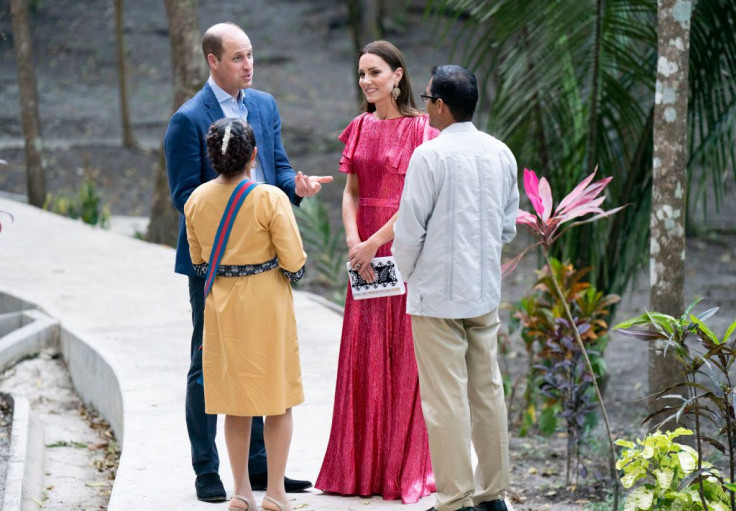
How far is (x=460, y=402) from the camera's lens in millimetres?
3580

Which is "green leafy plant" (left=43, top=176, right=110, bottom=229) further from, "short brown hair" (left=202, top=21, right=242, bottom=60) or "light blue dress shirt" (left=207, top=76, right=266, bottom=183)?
"short brown hair" (left=202, top=21, right=242, bottom=60)

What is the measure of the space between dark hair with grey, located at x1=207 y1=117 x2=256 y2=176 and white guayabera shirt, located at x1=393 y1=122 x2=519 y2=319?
1.94 ft

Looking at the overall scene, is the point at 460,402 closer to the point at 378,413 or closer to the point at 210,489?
the point at 378,413

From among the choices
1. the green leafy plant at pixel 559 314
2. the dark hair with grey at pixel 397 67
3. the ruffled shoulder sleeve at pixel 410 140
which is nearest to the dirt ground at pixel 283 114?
the green leafy plant at pixel 559 314

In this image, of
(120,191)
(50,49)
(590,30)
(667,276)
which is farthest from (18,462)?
(50,49)

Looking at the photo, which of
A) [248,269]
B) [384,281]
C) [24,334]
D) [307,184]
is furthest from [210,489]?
[24,334]

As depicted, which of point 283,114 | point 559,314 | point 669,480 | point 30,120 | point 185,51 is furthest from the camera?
point 283,114

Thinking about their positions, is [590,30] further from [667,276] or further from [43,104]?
[43,104]

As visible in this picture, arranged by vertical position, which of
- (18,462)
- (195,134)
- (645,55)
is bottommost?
(18,462)

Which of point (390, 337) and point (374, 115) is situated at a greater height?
point (374, 115)

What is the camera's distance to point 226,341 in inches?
146

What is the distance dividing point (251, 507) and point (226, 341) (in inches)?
26.0

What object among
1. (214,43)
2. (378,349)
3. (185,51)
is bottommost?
(378,349)

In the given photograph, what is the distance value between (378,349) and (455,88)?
1.13 metres
